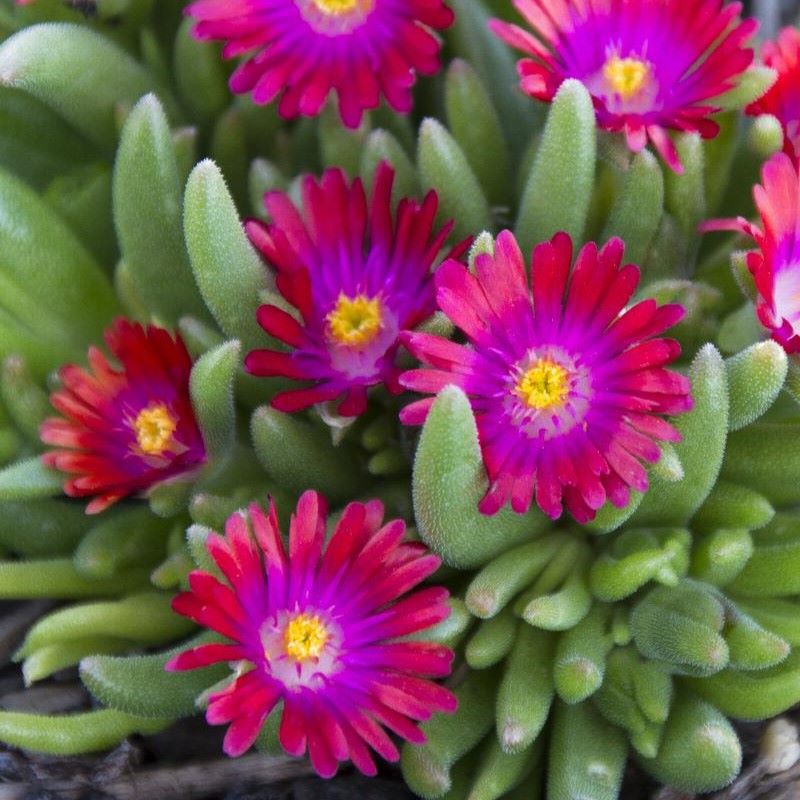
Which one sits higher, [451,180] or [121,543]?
[451,180]

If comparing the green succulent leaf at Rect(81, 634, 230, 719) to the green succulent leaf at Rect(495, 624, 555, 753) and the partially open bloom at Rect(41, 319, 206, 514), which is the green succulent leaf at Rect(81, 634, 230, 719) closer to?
the partially open bloom at Rect(41, 319, 206, 514)

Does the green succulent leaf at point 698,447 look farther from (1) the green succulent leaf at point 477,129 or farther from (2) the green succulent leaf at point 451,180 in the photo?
(1) the green succulent leaf at point 477,129

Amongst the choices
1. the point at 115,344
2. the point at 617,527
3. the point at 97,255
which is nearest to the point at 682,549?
the point at 617,527

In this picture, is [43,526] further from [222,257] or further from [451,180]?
[451,180]

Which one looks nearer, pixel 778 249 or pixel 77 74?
pixel 778 249

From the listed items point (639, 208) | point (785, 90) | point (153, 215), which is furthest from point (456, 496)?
point (785, 90)

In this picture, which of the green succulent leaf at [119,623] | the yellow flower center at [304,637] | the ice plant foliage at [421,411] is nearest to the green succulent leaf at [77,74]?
the ice plant foliage at [421,411]
